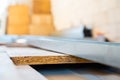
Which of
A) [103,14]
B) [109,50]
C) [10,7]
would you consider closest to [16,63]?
[109,50]

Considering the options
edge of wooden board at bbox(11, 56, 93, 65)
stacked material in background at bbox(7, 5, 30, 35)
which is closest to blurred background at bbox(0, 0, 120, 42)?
stacked material in background at bbox(7, 5, 30, 35)

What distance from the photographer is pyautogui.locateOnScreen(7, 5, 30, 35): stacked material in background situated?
159 inches

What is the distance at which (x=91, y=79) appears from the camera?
656mm

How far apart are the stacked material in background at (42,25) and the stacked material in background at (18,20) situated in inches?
5.2

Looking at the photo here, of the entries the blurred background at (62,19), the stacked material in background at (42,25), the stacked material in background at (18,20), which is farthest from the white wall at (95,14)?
the stacked material in background at (18,20)

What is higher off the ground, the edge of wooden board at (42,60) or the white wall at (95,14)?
the white wall at (95,14)

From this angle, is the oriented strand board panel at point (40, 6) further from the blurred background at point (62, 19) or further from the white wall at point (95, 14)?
the white wall at point (95, 14)

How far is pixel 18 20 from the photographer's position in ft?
13.4

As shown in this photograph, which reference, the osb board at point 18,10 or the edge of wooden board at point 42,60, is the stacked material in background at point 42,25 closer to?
the osb board at point 18,10

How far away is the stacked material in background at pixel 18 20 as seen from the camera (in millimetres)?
4047

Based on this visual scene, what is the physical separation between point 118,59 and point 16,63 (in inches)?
16.2

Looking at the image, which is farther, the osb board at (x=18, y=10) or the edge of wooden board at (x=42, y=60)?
the osb board at (x=18, y=10)

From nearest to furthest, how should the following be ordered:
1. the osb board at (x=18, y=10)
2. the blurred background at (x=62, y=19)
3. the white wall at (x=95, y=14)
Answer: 1. the white wall at (x=95, y=14)
2. the blurred background at (x=62, y=19)
3. the osb board at (x=18, y=10)

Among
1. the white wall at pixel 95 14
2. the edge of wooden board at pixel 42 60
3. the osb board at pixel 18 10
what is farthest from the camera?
the osb board at pixel 18 10
